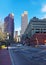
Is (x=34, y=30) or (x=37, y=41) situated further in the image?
(x=34, y=30)

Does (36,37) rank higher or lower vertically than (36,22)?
lower

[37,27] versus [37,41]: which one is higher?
[37,27]

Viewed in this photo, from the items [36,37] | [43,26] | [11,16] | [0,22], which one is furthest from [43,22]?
[0,22]

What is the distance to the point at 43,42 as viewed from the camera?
9500 centimetres

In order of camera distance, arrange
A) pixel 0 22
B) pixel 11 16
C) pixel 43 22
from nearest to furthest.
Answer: pixel 0 22
pixel 11 16
pixel 43 22

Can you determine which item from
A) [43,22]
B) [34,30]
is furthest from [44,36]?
[43,22]

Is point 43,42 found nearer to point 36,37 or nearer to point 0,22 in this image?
point 36,37

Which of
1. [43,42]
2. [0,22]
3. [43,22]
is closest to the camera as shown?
[0,22]

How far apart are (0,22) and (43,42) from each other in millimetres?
47967

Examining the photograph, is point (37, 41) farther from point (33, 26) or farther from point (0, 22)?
point (0, 22)

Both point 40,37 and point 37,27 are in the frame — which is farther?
point 37,27

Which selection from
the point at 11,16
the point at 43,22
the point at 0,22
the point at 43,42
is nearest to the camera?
the point at 0,22

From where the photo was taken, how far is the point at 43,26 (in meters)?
128

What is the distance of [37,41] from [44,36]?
14.5 ft
